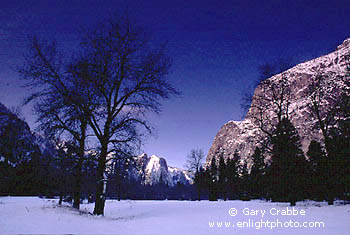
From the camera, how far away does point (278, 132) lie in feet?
67.9

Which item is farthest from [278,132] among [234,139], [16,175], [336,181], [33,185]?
[234,139]

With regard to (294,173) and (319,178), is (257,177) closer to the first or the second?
(319,178)

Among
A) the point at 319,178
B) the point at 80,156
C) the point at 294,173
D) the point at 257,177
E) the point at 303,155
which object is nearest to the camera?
the point at 80,156

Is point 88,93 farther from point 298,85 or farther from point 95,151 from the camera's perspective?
point 298,85

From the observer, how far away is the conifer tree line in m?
20.1

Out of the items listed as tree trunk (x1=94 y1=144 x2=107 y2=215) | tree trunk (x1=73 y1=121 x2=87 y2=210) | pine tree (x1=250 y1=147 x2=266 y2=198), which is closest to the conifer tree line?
pine tree (x1=250 y1=147 x2=266 y2=198)

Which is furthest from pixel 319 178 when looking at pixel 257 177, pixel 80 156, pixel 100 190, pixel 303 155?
pixel 80 156

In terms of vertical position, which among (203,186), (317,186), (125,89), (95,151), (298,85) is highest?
(298,85)

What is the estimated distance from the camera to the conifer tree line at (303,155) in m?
20.1

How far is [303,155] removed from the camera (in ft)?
125

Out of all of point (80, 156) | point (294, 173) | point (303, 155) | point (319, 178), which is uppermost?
point (303, 155)

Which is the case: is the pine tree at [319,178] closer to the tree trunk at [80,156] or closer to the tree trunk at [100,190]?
the tree trunk at [100,190]

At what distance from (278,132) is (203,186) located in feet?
143

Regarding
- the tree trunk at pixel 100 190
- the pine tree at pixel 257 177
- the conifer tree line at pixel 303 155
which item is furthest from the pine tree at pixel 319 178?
the tree trunk at pixel 100 190
